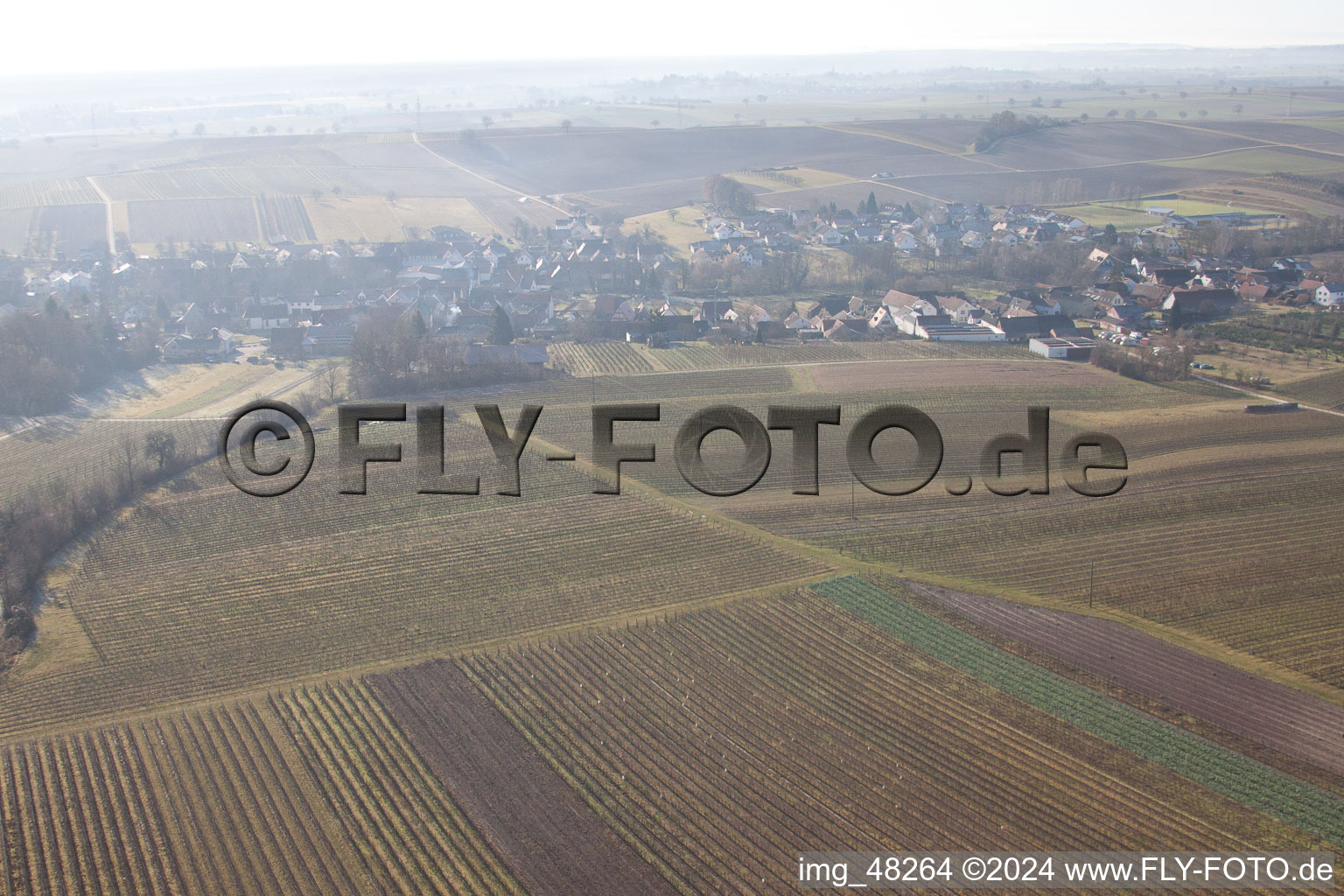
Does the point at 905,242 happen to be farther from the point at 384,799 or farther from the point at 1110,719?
the point at 384,799

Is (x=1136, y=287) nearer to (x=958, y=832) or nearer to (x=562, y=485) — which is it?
(x=562, y=485)

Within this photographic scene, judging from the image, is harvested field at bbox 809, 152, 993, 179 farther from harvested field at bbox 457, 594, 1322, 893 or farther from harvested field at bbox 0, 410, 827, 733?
harvested field at bbox 457, 594, 1322, 893

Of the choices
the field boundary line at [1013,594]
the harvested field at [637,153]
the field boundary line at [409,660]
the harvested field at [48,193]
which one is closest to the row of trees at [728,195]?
the harvested field at [637,153]

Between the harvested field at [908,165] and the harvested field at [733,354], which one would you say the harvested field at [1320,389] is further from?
the harvested field at [908,165]

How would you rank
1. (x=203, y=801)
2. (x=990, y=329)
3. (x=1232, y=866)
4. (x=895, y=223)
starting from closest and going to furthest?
1. (x=1232, y=866)
2. (x=203, y=801)
3. (x=990, y=329)
4. (x=895, y=223)

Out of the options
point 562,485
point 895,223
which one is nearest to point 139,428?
point 562,485

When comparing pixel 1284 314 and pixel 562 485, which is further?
pixel 1284 314

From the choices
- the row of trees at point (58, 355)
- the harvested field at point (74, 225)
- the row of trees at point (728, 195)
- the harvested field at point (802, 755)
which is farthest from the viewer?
the row of trees at point (728, 195)
